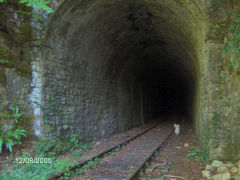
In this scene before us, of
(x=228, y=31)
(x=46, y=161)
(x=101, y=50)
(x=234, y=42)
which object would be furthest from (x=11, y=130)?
(x=228, y=31)

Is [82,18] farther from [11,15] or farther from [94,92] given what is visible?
[94,92]

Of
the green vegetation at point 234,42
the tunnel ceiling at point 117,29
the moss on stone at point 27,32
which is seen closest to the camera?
the green vegetation at point 234,42

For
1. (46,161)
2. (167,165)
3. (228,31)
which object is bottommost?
(167,165)

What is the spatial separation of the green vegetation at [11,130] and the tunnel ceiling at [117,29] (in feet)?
7.88

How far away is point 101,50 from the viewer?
9961mm

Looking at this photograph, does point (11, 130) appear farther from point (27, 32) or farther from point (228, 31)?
point (228, 31)

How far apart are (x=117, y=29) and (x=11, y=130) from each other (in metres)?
5.72

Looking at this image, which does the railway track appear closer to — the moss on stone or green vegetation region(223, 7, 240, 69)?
green vegetation region(223, 7, 240, 69)

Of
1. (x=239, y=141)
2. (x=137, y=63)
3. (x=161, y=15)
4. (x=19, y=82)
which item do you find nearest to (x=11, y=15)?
(x=19, y=82)

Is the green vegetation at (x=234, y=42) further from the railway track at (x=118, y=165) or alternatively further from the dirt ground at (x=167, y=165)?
the railway track at (x=118, y=165)

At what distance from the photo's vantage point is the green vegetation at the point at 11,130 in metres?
5.98

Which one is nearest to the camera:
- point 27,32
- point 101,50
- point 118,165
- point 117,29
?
point 118,165

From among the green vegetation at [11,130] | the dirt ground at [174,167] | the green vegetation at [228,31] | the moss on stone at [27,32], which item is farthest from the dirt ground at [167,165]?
the moss on stone at [27,32]

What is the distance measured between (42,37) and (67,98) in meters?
2.20
